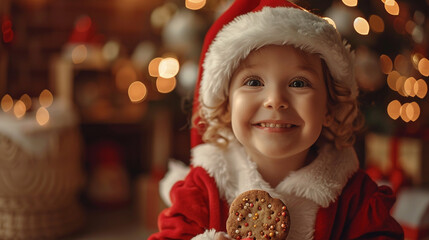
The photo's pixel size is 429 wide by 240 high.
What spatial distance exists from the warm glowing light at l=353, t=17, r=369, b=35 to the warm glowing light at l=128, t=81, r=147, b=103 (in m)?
1.27

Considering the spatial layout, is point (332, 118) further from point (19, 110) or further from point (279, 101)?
point (19, 110)

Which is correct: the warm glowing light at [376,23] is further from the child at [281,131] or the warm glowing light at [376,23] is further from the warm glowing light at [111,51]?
the warm glowing light at [111,51]

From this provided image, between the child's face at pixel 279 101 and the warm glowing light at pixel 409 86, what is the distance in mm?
1351

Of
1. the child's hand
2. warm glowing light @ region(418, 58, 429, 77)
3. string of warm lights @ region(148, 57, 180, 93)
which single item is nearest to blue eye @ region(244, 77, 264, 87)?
the child's hand

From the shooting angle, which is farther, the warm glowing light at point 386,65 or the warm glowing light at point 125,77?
the warm glowing light at point 125,77

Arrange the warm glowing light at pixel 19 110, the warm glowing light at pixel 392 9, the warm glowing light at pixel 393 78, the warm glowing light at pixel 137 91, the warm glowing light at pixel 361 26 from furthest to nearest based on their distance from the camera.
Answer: the warm glowing light at pixel 137 91 → the warm glowing light at pixel 393 78 → the warm glowing light at pixel 19 110 → the warm glowing light at pixel 392 9 → the warm glowing light at pixel 361 26

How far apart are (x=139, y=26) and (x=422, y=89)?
171 centimetres

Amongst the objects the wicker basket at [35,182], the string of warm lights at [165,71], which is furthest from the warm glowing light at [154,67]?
the wicker basket at [35,182]

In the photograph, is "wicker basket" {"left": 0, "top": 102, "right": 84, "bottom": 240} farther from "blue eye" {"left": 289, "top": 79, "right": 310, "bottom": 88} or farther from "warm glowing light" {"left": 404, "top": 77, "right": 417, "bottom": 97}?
"warm glowing light" {"left": 404, "top": 77, "right": 417, "bottom": 97}

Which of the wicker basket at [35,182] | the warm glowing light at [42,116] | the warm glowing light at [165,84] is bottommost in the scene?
the wicker basket at [35,182]

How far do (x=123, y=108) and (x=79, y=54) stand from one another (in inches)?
16.5

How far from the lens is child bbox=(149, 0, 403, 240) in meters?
0.84

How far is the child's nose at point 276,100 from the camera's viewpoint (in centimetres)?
82

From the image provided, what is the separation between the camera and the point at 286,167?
922 millimetres
